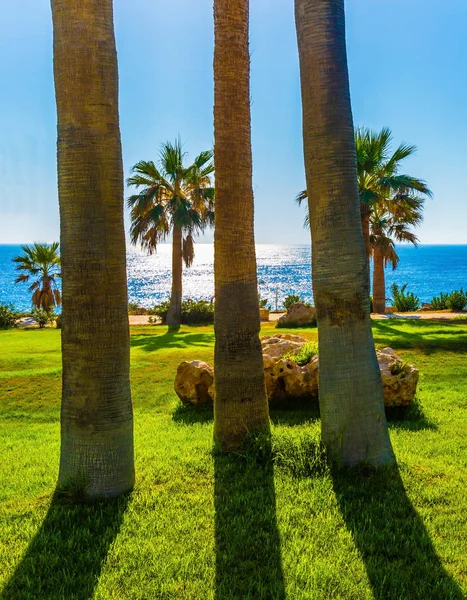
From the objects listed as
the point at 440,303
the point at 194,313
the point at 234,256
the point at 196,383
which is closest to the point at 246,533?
the point at 234,256

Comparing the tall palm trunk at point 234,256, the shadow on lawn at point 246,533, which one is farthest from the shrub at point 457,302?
the shadow on lawn at point 246,533

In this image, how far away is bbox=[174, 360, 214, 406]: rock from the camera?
8.29 metres

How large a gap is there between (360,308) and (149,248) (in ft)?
66.0

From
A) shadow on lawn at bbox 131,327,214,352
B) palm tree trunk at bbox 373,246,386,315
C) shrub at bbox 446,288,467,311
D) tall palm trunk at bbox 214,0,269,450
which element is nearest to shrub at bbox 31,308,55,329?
shadow on lawn at bbox 131,327,214,352

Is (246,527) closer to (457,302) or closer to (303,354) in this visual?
(303,354)

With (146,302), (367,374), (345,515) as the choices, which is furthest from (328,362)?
(146,302)

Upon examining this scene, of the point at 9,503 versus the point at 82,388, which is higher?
the point at 82,388

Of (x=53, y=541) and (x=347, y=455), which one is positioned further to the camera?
(x=347, y=455)

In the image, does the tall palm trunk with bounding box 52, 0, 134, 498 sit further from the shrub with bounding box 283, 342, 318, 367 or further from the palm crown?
the palm crown

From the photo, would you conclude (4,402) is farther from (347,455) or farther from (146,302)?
(146,302)

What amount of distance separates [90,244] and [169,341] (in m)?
12.8

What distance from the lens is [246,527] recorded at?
3709 millimetres

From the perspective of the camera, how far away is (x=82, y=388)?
13.4 ft

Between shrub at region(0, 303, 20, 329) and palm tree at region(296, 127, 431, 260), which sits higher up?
palm tree at region(296, 127, 431, 260)
